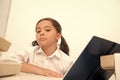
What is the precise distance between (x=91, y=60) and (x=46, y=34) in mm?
586

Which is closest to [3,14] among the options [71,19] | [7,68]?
[71,19]

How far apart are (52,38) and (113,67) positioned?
777mm

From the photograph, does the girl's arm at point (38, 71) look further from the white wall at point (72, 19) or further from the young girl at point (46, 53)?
the white wall at point (72, 19)

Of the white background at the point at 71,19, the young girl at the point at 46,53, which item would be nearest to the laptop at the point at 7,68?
the young girl at the point at 46,53

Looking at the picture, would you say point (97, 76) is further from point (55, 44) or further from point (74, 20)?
point (74, 20)

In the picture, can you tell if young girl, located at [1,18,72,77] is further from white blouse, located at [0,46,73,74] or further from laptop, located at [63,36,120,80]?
laptop, located at [63,36,120,80]

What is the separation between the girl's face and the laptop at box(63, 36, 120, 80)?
0.54m

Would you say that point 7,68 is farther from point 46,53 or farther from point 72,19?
point 72,19

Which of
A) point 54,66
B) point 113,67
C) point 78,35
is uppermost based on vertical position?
point 113,67

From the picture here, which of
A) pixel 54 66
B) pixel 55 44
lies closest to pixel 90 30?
pixel 55 44

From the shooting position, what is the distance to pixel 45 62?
109cm

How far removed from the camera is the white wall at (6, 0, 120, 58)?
144cm

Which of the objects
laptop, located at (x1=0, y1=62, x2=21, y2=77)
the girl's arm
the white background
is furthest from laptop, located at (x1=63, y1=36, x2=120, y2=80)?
the white background

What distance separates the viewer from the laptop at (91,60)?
464 mm
